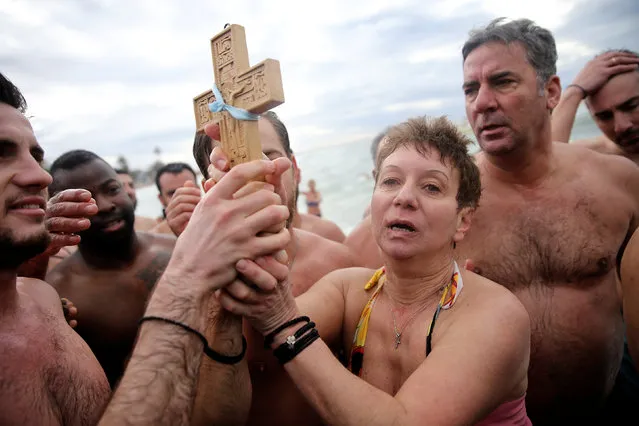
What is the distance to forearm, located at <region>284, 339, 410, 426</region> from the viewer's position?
4.67ft

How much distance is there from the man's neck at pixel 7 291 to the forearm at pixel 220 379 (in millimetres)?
968

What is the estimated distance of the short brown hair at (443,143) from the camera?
6.62 ft

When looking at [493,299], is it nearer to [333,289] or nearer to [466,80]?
[333,289]

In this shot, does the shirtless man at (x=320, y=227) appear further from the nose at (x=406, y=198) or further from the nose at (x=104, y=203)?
the nose at (x=406, y=198)

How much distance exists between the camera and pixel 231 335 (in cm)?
168

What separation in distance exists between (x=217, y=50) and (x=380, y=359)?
1631mm

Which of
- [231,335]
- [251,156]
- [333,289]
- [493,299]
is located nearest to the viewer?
[251,156]

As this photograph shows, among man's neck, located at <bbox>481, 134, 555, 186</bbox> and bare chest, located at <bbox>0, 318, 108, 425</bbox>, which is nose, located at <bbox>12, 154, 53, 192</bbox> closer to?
bare chest, located at <bbox>0, 318, 108, 425</bbox>

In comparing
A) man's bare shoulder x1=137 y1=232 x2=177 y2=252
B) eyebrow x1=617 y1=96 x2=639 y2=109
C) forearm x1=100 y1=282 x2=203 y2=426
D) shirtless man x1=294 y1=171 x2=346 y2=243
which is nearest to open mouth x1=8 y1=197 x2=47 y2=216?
forearm x1=100 y1=282 x2=203 y2=426

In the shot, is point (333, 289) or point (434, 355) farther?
point (333, 289)

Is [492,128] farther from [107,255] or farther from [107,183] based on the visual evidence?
[107,255]

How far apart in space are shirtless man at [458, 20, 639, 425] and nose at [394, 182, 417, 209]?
1.31 m

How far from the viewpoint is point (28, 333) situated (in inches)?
70.3

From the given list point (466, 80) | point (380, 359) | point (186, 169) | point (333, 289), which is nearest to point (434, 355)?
point (380, 359)
